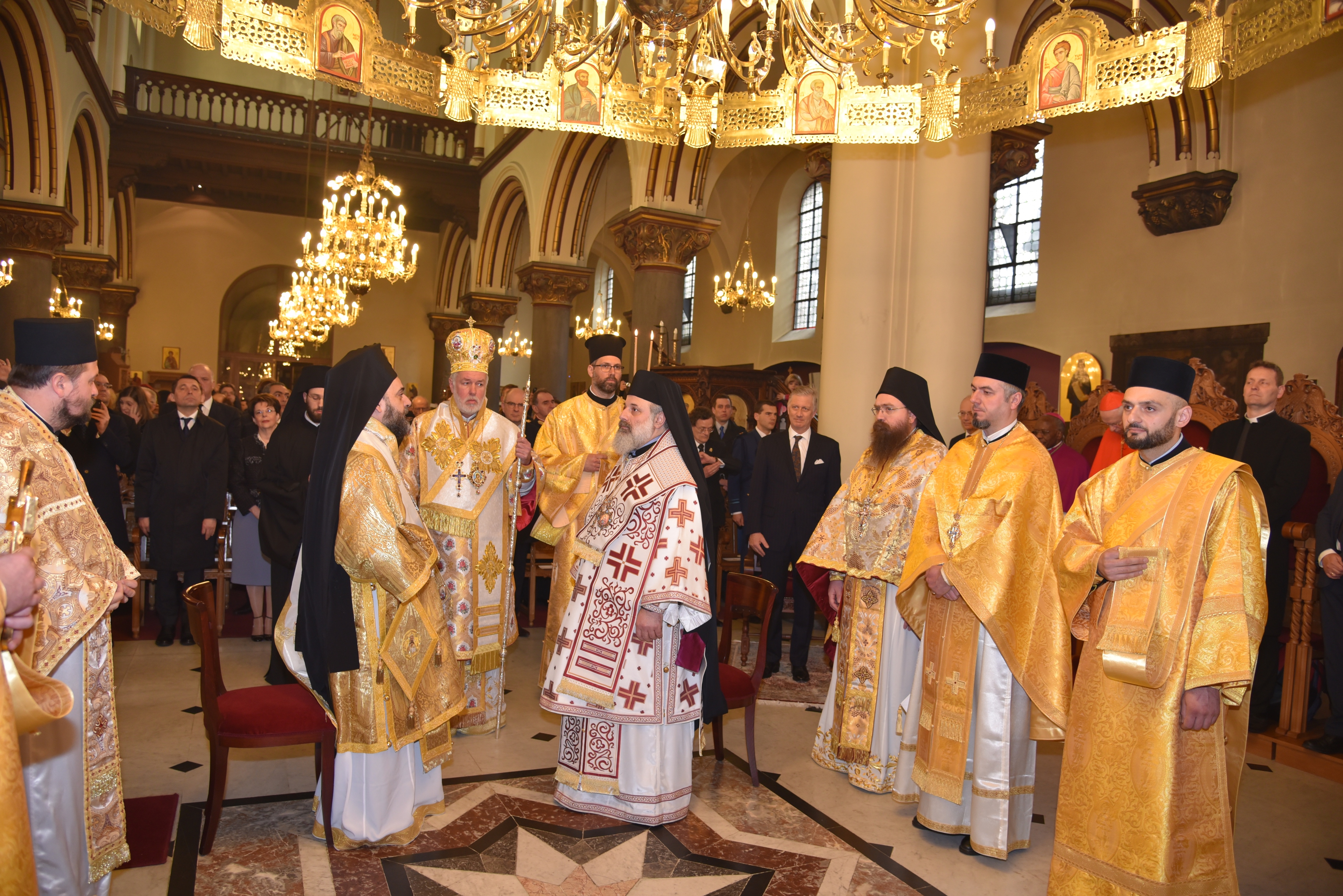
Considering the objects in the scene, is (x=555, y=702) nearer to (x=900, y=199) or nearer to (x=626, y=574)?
(x=626, y=574)

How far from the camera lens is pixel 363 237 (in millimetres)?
10719

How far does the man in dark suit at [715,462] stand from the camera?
6785mm

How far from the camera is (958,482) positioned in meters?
3.88

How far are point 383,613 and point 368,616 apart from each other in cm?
5

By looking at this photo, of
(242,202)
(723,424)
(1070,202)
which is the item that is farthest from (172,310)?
(1070,202)

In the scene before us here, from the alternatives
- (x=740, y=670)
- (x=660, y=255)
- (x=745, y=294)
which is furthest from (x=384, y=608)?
(x=745, y=294)

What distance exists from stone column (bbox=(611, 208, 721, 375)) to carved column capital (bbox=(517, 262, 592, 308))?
11.6 feet

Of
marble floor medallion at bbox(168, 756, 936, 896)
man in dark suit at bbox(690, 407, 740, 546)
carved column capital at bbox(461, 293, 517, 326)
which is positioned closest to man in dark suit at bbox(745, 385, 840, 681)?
man in dark suit at bbox(690, 407, 740, 546)

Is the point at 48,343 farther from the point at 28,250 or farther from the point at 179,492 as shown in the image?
the point at 28,250

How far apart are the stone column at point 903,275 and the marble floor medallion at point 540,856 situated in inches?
139

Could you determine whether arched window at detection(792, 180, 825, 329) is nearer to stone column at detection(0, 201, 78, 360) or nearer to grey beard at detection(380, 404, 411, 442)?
stone column at detection(0, 201, 78, 360)

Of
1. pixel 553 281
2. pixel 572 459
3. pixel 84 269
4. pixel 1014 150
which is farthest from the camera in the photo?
pixel 84 269

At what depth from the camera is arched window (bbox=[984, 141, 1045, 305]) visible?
45.9ft

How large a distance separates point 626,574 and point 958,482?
1.43m
